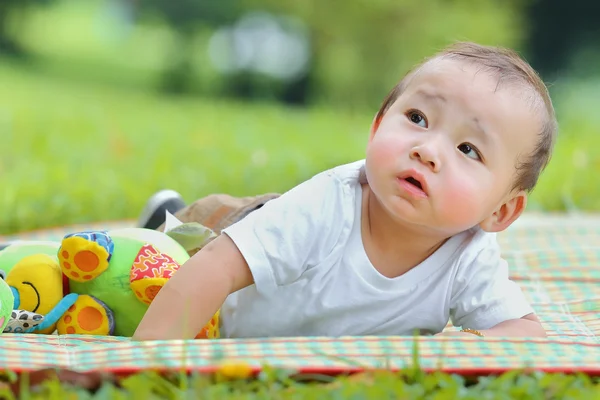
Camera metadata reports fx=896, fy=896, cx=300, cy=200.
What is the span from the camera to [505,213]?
1955mm

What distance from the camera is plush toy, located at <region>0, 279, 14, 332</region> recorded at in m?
1.77

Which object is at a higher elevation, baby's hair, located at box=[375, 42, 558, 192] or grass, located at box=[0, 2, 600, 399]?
baby's hair, located at box=[375, 42, 558, 192]

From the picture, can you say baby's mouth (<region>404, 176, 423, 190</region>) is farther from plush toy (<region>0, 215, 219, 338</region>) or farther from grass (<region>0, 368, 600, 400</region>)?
plush toy (<region>0, 215, 219, 338</region>)

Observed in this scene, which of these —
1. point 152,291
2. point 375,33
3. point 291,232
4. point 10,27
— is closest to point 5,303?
point 152,291

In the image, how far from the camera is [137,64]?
1021cm

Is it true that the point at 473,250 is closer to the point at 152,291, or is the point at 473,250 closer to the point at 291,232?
the point at 291,232

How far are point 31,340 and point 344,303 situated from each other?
64 centimetres

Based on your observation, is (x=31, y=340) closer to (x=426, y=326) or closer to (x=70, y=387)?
(x=70, y=387)

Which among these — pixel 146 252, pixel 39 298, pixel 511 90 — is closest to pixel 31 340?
pixel 39 298

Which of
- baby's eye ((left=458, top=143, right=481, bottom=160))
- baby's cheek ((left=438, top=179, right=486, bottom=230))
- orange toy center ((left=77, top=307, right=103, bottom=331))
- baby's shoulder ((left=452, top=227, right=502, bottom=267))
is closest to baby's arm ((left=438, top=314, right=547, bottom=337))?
baby's shoulder ((left=452, top=227, right=502, bottom=267))

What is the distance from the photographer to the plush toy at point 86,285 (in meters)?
1.86

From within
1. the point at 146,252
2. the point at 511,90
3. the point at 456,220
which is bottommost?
the point at 146,252

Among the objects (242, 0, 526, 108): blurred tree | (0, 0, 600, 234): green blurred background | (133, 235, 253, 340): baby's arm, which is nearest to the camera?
(133, 235, 253, 340): baby's arm

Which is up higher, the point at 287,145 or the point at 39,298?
the point at 39,298
